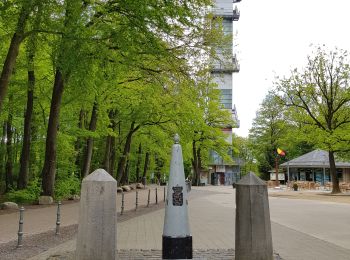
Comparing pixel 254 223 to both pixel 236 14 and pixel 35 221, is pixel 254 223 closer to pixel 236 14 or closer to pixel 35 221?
pixel 35 221

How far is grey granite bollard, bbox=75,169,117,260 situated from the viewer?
6.73m

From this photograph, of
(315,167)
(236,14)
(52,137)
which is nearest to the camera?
(52,137)

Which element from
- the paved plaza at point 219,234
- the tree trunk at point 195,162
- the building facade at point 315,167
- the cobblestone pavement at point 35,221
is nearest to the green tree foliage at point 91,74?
the cobblestone pavement at point 35,221

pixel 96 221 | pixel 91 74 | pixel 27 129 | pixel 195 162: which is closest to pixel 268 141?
pixel 195 162

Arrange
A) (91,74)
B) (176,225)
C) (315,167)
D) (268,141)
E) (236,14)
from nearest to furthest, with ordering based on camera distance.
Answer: (176,225)
(91,74)
(315,167)
(268,141)
(236,14)

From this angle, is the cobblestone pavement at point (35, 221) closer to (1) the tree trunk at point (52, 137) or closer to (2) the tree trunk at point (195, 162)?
(1) the tree trunk at point (52, 137)

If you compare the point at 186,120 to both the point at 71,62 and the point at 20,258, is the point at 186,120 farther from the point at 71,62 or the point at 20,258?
the point at 20,258

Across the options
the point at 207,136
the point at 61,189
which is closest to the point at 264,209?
the point at 61,189

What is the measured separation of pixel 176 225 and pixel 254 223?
1.25m

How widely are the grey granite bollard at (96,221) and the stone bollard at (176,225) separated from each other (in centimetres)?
94

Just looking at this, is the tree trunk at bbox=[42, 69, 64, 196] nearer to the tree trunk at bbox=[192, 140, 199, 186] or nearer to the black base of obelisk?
the black base of obelisk

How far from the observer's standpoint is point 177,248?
23.7ft

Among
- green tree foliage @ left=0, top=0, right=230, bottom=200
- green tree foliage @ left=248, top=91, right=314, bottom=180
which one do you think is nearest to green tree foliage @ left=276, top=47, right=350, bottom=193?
green tree foliage @ left=0, top=0, right=230, bottom=200

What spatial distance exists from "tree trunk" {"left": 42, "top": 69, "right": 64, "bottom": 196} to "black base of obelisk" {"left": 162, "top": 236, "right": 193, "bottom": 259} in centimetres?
1399
